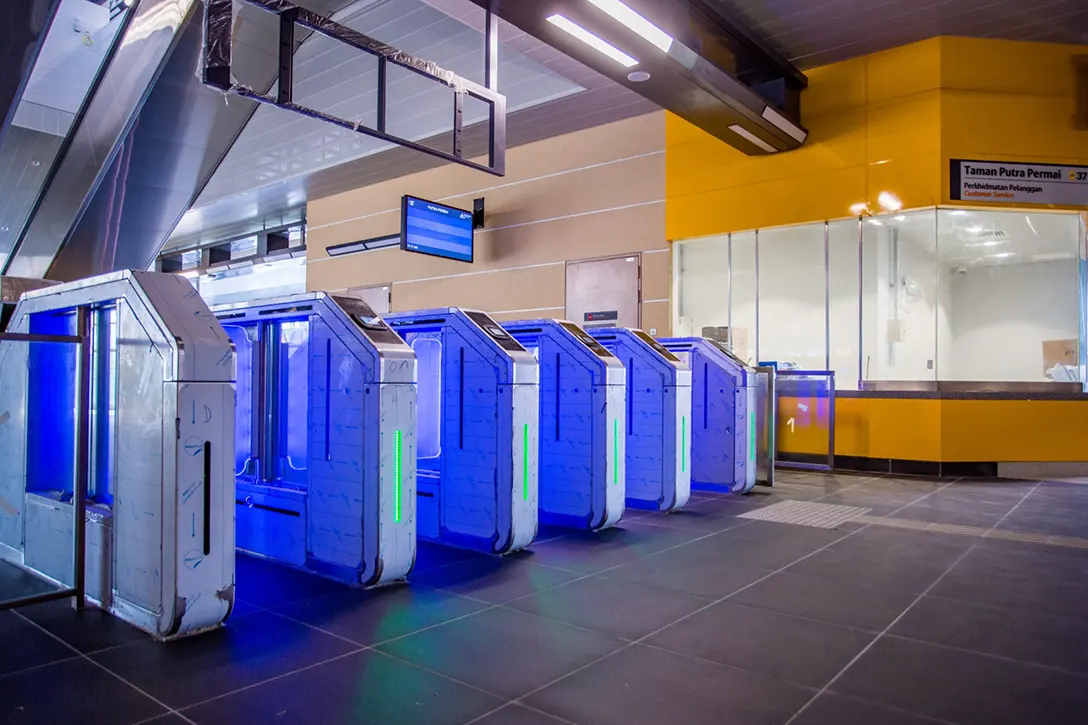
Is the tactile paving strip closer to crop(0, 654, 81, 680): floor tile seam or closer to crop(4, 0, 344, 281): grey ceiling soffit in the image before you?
crop(0, 654, 81, 680): floor tile seam

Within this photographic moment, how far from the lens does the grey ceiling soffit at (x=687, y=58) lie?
201 inches

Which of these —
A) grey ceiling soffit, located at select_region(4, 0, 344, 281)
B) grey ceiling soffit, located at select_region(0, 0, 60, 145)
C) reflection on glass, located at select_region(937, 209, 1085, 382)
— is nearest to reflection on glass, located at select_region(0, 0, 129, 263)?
grey ceiling soffit, located at select_region(4, 0, 344, 281)

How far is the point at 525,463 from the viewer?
4.23 metres

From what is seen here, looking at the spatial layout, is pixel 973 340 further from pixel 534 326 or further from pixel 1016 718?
pixel 1016 718

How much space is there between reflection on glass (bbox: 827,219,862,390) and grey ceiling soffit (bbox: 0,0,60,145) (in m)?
8.52

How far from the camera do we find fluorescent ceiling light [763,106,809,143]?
7.25 meters

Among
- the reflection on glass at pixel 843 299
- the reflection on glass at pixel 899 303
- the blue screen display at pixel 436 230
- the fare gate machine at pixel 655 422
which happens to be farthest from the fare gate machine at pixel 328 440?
the reflection on glass at pixel 899 303

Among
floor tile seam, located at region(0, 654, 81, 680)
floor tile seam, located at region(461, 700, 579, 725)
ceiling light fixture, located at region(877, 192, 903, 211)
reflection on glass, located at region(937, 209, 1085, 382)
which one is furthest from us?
reflection on glass, located at region(937, 209, 1085, 382)

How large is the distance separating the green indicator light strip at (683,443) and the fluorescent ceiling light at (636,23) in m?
2.90

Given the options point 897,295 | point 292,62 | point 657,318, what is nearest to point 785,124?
point 657,318

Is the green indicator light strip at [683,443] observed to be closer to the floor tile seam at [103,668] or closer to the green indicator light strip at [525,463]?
the green indicator light strip at [525,463]

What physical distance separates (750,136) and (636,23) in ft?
9.43

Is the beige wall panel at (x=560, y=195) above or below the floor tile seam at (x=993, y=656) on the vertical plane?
above

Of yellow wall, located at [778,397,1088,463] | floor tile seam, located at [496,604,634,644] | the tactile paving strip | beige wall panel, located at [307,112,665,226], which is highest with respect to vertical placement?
beige wall panel, located at [307,112,665,226]
